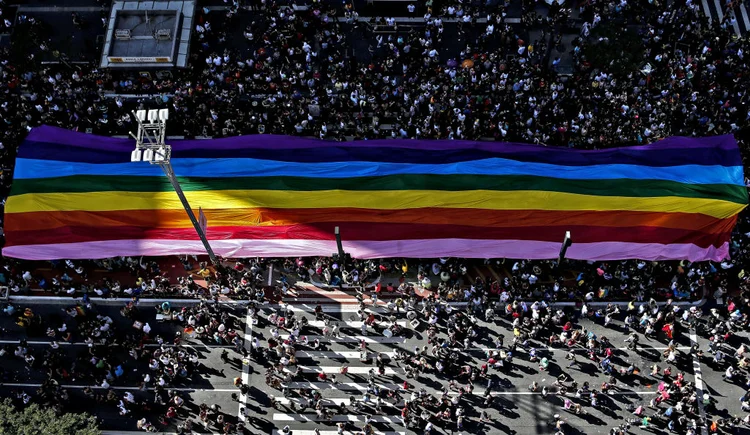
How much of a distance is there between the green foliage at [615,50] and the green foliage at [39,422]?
3200 centimetres

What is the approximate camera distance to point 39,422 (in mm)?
33781

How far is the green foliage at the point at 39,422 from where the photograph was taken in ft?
108

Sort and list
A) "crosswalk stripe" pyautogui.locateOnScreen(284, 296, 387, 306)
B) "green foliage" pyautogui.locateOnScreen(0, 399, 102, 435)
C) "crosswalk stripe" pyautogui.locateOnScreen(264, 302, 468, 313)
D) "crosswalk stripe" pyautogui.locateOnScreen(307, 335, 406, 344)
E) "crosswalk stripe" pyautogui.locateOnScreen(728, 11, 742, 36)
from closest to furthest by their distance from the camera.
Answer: "green foliage" pyautogui.locateOnScreen(0, 399, 102, 435) → "crosswalk stripe" pyautogui.locateOnScreen(307, 335, 406, 344) → "crosswalk stripe" pyautogui.locateOnScreen(264, 302, 468, 313) → "crosswalk stripe" pyautogui.locateOnScreen(284, 296, 387, 306) → "crosswalk stripe" pyautogui.locateOnScreen(728, 11, 742, 36)

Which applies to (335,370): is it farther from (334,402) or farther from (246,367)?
(246,367)

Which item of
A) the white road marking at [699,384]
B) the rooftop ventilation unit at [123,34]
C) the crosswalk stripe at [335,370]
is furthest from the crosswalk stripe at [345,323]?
the rooftop ventilation unit at [123,34]

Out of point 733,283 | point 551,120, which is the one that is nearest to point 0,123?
point 551,120

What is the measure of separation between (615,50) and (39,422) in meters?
34.9

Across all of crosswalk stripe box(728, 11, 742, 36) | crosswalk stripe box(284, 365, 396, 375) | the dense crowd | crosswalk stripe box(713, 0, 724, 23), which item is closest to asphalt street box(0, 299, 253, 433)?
the dense crowd

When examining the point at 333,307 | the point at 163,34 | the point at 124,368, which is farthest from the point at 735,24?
the point at 124,368

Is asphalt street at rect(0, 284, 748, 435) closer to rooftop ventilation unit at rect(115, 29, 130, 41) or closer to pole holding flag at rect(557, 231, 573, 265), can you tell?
pole holding flag at rect(557, 231, 573, 265)

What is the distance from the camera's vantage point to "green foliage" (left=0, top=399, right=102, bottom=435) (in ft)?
108

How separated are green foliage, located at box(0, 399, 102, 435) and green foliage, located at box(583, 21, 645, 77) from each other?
3200 cm

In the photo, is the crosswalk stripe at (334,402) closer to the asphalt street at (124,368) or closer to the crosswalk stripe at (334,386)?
the crosswalk stripe at (334,386)

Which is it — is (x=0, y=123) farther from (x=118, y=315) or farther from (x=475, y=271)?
(x=475, y=271)
